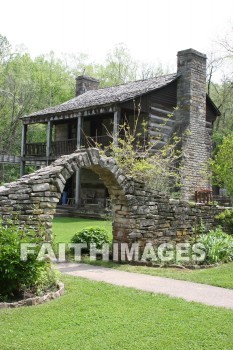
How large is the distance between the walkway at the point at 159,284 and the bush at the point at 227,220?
17.2ft

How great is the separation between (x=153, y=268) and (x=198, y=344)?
14.2 feet

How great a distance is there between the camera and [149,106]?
→ 793 inches

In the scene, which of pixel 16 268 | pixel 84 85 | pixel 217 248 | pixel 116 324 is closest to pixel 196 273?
pixel 217 248

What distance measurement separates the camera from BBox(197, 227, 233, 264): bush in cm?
979

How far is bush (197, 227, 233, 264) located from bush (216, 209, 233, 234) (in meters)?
1.95

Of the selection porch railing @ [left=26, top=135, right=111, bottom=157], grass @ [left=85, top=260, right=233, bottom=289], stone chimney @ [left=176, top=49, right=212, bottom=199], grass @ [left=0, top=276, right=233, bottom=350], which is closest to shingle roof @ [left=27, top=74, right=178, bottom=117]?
stone chimney @ [left=176, top=49, right=212, bottom=199]

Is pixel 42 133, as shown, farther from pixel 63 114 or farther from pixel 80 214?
pixel 80 214

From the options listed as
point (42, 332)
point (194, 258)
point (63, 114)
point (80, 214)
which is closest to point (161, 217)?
point (194, 258)

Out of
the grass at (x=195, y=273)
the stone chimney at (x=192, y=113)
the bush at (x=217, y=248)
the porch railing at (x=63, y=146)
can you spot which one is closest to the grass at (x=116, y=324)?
the grass at (x=195, y=273)

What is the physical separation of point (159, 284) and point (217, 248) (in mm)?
3062

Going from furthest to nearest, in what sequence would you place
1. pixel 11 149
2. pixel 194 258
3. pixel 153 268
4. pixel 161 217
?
pixel 11 149, pixel 161 217, pixel 194 258, pixel 153 268

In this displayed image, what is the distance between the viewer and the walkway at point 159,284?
6.57 meters

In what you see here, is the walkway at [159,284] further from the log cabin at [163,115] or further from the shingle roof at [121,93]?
the shingle roof at [121,93]

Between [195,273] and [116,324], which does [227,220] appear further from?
[116,324]
